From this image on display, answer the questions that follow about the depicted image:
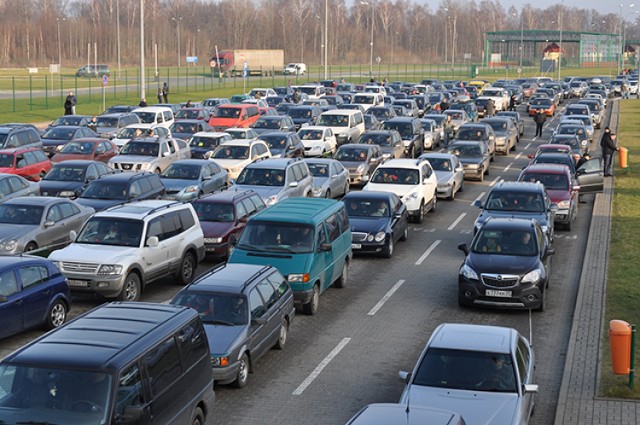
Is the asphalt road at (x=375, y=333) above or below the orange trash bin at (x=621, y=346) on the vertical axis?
below

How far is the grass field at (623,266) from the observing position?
14930 millimetres

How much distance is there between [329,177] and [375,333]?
13317mm

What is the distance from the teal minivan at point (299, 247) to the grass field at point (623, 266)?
530 cm

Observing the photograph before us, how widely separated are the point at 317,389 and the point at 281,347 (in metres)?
1.94

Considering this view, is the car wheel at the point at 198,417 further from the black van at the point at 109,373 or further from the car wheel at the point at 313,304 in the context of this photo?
the car wheel at the point at 313,304

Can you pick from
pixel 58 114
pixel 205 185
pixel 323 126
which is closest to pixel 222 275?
pixel 205 185

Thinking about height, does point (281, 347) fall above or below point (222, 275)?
below

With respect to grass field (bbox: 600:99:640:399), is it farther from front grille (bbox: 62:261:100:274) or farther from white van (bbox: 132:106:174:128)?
white van (bbox: 132:106:174:128)

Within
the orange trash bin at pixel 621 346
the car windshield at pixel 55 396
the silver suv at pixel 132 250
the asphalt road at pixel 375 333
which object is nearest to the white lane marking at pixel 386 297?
the asphalt road at pixel 375 333

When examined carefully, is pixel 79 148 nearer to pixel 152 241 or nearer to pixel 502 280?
pixel 152 241

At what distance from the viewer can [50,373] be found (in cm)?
1023

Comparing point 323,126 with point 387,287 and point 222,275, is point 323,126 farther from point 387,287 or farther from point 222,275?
point 222,275

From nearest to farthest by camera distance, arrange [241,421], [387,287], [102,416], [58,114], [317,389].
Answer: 1. [102,416]
2. [241,421]
3. [317,389]
4. [387,287]
5. [58,114]

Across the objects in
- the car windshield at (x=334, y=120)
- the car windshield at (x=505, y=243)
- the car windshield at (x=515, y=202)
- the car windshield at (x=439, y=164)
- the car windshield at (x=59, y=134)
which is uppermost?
the car windshield at (x=334, y=120)
